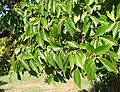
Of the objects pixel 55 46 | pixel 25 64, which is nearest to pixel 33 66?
pixel 25 64

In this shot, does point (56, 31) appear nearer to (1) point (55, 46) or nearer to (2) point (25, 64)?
(1) point (55, 46)

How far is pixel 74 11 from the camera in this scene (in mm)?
1925

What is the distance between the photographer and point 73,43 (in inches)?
63.3

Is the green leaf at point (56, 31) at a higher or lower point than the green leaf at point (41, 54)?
higher

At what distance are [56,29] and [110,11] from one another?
0.35 m

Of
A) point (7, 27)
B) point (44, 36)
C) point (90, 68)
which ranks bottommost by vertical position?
point (90, 68)

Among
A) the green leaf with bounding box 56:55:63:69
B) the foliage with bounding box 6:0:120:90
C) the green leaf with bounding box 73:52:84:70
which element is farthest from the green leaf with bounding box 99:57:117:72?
the green leaf with bounding box 56:55:63:69

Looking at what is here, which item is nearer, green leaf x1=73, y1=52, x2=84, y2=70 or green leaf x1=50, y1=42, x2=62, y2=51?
green leaf x1=73, y1=52, x2=84, y2=70

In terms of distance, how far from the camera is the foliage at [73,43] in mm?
1433

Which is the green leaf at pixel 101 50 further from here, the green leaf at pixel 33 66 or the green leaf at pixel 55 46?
the green leaf at pixel 33 66

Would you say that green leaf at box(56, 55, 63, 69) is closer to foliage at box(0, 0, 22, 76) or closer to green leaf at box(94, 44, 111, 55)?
green leaf at box(94, 44, 111, 55)

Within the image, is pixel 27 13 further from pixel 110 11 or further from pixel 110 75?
pixel 110 75

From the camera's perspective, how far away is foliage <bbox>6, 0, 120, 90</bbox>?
4.70 ft

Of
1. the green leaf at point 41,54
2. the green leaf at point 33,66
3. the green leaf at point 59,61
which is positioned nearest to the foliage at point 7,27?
the green leaf at point 41,54
